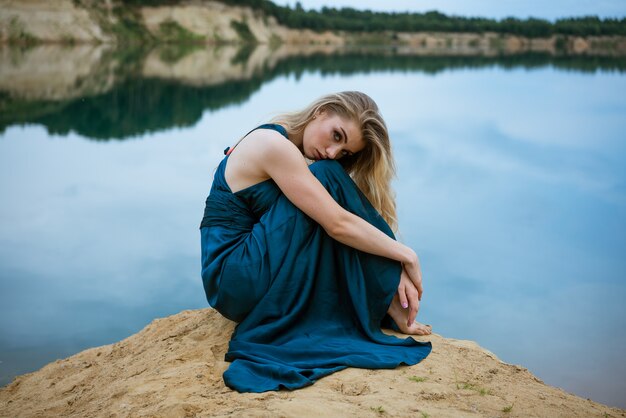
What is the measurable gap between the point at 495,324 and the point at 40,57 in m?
25.8

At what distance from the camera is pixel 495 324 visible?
5.10 meters

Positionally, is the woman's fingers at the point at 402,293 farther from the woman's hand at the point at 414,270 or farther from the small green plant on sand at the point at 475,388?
the small green plant on sand at the point at 475,388

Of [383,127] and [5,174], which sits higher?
[383,127]

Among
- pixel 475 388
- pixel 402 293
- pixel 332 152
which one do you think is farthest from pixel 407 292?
pixel 332 152

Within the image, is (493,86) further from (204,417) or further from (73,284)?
(204,417)

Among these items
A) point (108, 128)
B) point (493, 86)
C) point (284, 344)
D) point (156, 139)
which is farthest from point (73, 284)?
point (493, 86)

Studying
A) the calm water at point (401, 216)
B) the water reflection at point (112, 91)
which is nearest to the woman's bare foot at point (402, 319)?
the calm water at point (401, 216)

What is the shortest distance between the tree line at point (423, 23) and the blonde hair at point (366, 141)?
204ft

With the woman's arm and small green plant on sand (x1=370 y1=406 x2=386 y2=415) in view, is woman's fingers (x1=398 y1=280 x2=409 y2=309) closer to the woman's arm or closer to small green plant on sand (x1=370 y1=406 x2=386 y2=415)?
the woman's arm

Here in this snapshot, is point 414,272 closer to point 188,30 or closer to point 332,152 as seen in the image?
point 332,152

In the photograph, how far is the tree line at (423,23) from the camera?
71312 millimetres

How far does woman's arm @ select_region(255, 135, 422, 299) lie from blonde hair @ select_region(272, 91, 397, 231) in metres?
0.33

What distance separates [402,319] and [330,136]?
1.02 m

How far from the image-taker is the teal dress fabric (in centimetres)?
345
